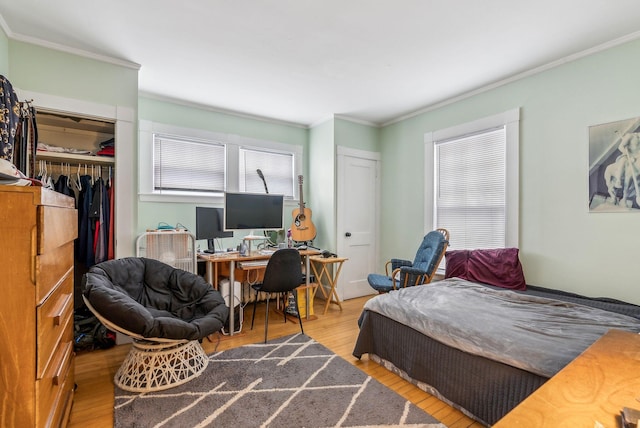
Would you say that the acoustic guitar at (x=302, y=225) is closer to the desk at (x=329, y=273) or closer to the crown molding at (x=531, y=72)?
the desk at (x=329, y=273)

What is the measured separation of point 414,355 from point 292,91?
9.65ft

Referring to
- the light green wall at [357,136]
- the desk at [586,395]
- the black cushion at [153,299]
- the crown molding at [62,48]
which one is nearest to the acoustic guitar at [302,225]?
the light green wall at [357,136]

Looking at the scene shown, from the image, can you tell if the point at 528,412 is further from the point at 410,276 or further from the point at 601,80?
the point at 601,80

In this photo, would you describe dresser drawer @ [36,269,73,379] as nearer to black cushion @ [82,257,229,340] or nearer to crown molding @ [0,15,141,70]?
black cushion @ [82,257,229,340]

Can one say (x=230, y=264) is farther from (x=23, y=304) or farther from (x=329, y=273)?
(x=23, y=304)

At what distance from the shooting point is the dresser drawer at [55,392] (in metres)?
1.14

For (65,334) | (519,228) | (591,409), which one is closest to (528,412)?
(591,409)

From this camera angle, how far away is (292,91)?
3531 mm

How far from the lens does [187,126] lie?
3850 mm

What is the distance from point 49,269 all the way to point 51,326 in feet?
0.80

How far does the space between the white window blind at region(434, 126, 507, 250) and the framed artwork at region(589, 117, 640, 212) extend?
2.46ft

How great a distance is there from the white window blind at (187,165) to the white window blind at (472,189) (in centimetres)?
288

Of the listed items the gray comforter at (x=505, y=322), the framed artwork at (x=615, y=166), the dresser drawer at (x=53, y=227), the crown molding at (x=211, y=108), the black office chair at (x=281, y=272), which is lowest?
the gray comforter at (x=505, y=322)

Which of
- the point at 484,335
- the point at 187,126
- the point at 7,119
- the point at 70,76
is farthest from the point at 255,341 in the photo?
the point at 70,76
